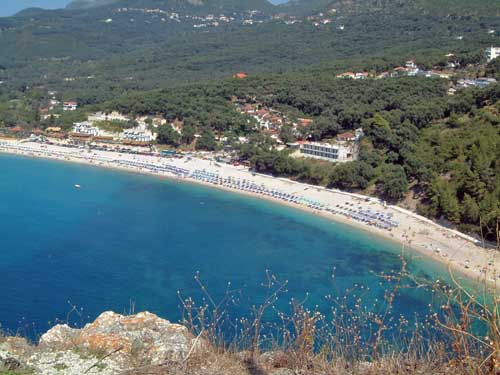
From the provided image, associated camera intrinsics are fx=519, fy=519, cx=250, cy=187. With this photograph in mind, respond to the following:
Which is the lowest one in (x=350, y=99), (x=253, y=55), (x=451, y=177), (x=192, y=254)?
(x=192, y=254)

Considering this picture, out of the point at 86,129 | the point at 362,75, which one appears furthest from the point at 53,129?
the point at 362,75

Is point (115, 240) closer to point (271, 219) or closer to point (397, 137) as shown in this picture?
point (271, 219)

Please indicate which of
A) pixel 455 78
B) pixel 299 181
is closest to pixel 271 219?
pixel 299 181

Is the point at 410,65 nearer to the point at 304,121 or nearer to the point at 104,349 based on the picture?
the point at 304,121

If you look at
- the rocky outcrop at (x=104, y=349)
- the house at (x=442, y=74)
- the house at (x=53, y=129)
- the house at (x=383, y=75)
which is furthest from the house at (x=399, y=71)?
the rocky outcrop at (x=104, y=349)

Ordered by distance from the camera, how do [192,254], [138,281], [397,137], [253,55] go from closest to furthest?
[138,281] → [192,254] → [397,137] → [253,55]

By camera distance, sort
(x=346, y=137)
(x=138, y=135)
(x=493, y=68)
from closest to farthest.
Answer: (x=346, y=137) → (x=493, y=68) → (x=138, y=135)

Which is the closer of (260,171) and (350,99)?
(260,171)
